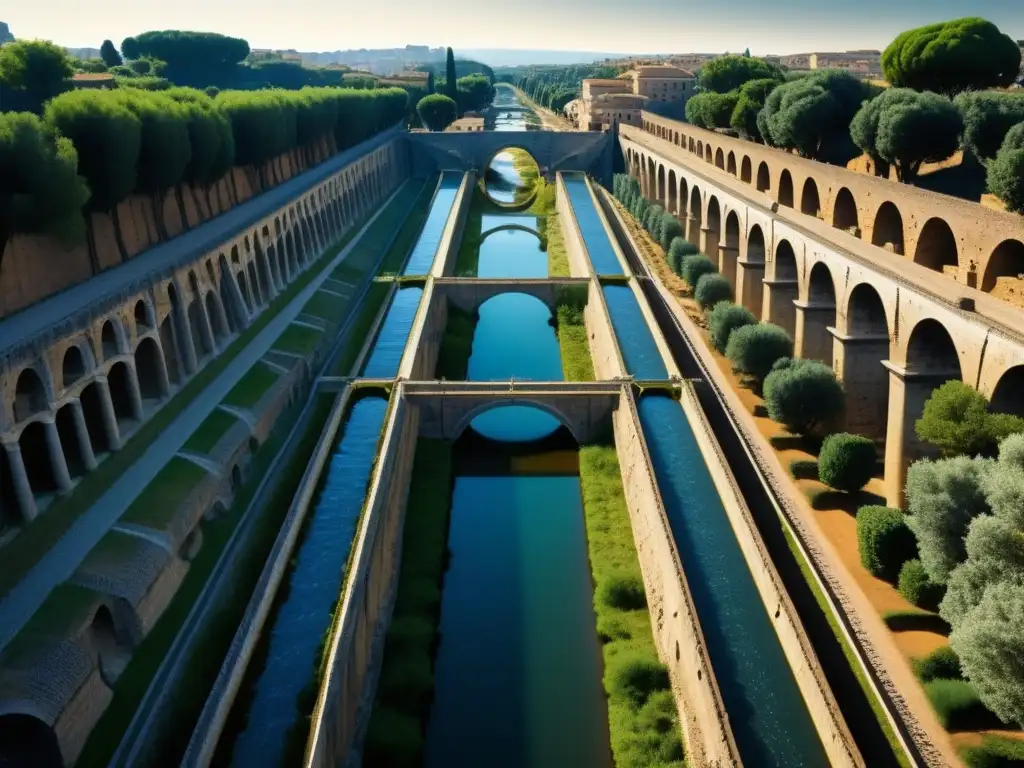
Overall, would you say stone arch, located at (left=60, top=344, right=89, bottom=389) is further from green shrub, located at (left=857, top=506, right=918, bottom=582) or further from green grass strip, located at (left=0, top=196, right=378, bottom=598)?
green shrub, located at (left=857, top=506, right=918, bottom=582)

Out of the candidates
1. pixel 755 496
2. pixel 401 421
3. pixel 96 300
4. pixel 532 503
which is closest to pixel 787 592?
pixel 755 496

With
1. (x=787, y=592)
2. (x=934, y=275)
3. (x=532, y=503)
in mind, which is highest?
(x=934, y=275)

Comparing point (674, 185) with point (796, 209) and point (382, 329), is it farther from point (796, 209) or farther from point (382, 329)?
point (382, 329)

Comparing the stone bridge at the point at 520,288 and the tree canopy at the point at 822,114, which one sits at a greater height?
the tree canopy at the point at 822,114

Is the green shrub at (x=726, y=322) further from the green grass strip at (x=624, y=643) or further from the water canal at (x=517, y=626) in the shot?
the green grass strip at (x=624, y=643)

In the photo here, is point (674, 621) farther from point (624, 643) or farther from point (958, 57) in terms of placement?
point (958, 57)

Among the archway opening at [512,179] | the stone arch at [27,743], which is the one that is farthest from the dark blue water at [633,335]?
the archway opening at [512,179]
